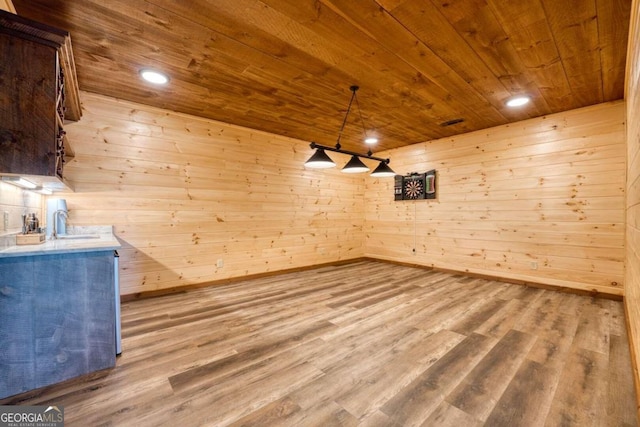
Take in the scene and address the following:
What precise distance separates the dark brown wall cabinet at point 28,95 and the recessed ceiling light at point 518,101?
455 cm

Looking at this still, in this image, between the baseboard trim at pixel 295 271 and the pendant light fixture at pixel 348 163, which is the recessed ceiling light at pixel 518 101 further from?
the baseboard trim at pixel 295 271

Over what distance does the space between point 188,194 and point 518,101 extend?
4.83m

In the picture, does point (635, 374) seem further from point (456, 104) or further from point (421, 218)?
point (421, 218)

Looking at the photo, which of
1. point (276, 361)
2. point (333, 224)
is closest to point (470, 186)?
point (333, 224)

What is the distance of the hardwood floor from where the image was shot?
161 centimetres

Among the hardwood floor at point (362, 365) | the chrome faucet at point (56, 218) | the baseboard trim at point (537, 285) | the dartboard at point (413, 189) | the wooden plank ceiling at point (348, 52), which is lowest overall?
the hardwood floor at point (362, 365)

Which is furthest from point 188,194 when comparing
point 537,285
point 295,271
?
point 537,285

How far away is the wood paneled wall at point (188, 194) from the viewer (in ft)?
11.5

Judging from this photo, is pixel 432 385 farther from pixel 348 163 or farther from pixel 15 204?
pixel 15 204

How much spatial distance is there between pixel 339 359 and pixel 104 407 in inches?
61.2

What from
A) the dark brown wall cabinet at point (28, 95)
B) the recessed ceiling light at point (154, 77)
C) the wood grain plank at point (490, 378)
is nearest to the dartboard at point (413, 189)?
the wood grain plank at point (490, 378)

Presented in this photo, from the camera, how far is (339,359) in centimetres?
220

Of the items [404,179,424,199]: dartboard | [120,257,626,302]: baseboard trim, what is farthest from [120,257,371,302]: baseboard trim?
[404,179,424,199]: dartboard

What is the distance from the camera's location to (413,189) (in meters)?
5.78
